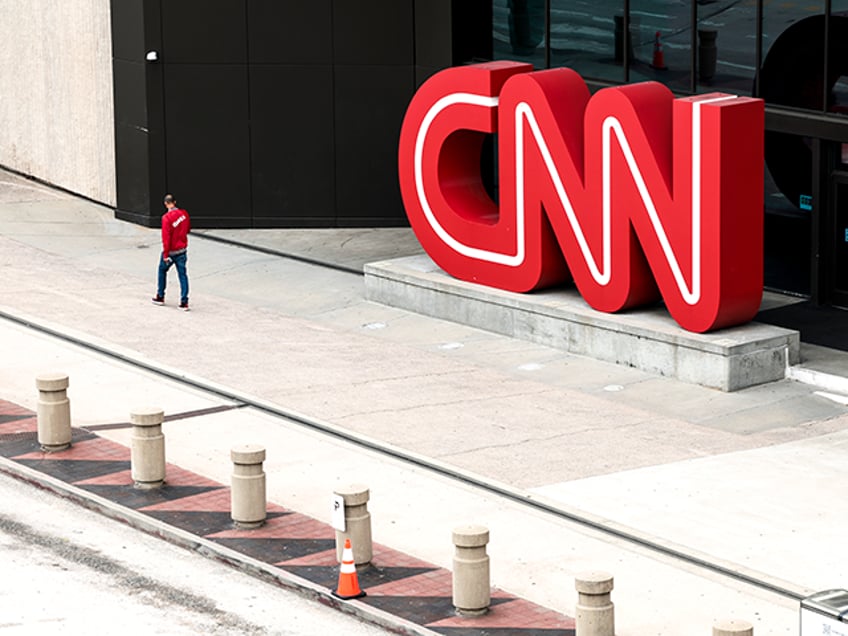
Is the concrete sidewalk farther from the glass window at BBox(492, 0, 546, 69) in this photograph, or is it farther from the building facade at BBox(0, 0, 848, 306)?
the glass window at BBox(492, 0, 546, 69)

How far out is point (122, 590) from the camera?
1502 cm

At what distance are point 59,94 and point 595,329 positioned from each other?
15.0 metres

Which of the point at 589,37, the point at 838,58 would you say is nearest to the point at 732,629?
the point at 838,58

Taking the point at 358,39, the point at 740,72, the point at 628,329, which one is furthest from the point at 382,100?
the point at 628,329

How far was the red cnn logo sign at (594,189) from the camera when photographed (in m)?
21.8

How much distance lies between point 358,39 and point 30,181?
8.69 meters

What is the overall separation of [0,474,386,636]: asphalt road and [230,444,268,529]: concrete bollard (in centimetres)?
63

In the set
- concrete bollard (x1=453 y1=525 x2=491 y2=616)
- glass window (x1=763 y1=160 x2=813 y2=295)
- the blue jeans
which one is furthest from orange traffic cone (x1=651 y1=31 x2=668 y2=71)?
concrete bollard (x1=453 y1=525 x2=491 y2=616)

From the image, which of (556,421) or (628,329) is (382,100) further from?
(556,421)

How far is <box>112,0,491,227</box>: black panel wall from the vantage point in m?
30.5

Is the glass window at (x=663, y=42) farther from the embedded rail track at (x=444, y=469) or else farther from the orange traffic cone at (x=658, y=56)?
the embedded rail track at (x=444, y=469)

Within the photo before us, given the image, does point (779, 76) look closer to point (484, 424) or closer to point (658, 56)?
point (658, 56)

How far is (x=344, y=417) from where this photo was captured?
2030cm

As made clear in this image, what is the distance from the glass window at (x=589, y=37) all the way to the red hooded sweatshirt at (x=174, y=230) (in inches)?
277
